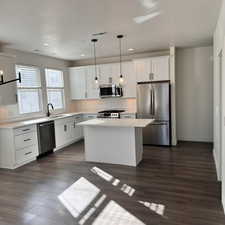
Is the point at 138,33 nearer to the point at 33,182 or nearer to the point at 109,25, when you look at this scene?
the point at 109,25

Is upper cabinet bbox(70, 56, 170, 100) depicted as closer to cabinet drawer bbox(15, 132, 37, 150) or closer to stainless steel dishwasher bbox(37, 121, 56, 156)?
stainless steel dishwasher bbox(37, 121, 56, 156)

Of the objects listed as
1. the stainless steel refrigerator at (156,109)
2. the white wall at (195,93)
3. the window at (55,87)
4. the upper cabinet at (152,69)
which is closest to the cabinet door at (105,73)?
the upper cabinet at (152,69)

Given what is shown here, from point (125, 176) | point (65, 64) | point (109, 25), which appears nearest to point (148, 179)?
point (125, 176)

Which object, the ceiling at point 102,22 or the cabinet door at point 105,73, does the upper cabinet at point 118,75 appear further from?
the ceiling at point 102,22

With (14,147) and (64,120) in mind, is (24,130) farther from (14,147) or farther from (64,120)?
(64,120)

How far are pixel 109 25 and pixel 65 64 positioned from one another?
156 inches

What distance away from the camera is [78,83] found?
A: 23.9ft

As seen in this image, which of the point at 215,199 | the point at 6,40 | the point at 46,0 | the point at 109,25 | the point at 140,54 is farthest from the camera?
the point at 140,54

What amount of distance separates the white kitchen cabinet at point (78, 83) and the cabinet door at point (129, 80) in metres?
1.50

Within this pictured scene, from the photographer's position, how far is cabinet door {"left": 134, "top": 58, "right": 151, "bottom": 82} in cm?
599

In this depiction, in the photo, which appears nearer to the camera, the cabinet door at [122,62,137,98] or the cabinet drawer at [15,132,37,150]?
the cabinet drawer at [15,132,37,150]

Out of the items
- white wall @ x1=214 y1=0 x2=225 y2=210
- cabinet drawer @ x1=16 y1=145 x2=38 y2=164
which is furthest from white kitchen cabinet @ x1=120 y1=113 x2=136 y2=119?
white wall @ x1=214 y1=0 x2=225 y2=210

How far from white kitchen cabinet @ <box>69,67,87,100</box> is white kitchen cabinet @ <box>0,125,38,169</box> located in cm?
274

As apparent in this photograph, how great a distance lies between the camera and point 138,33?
4277 millimetres
